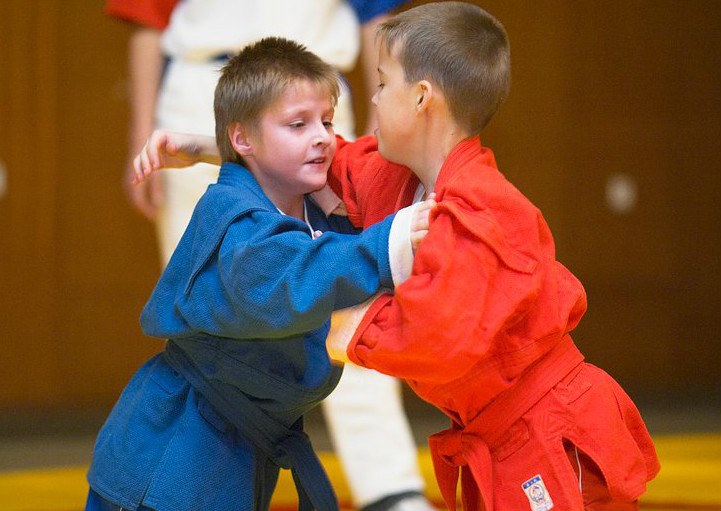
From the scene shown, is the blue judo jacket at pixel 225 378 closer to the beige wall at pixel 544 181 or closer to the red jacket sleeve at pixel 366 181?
the red jacket sleeve at pixel 366 181

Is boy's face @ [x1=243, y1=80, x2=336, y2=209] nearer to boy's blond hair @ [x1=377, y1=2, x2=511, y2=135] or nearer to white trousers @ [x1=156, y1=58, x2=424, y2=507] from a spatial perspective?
boy's blond hair @ [x1=377, y1=2, x2=511, y2=135]

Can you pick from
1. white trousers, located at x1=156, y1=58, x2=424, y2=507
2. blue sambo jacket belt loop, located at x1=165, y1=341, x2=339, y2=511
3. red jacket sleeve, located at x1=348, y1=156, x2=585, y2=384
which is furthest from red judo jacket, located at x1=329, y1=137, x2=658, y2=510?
white trousers, located at x1=156, y1=58, x2=424, y2=507

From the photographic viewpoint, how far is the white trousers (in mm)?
2723

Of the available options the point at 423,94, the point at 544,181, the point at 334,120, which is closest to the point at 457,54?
the point at 423,94

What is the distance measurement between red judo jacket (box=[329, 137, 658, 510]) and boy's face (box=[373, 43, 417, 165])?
97 mm

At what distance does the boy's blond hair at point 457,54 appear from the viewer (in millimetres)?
1918

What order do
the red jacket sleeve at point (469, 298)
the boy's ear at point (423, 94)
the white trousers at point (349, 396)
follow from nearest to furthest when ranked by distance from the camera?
the red jacket sleeve at point (469, 298) < the boy's ear at point (423, 94) < the white trousers at point (349, 396)

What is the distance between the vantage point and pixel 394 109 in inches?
77.0

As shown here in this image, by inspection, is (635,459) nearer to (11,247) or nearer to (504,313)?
(504,313)

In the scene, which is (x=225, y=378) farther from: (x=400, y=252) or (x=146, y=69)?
(x=146, y=69)

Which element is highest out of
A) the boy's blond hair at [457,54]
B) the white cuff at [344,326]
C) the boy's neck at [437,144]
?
the boy's blond hair at [457,54]

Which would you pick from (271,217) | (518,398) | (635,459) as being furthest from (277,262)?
(635,459)

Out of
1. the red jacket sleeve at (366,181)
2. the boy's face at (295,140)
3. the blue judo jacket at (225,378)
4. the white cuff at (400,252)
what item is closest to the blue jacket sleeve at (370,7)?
the red jacket sleeve at (366,181)

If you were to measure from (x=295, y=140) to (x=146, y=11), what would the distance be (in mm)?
1173
